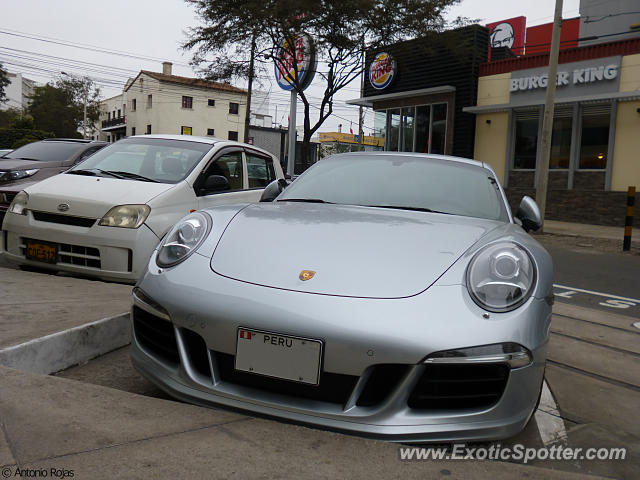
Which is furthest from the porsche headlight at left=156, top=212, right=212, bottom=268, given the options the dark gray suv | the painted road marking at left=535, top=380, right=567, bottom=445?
the dark gray suv

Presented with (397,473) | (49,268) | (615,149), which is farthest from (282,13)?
(397,473)

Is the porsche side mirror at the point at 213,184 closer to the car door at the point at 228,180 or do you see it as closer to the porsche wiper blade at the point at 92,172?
the car door at the point at 228,180

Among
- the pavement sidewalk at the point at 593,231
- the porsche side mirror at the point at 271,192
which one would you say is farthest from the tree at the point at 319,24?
the porsche side mirror at the point at 271,192

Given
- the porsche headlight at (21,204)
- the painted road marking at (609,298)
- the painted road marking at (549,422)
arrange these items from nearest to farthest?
the painted road marking at (549,422), the porsche headlight at (21,204), the painted road marking at (609,298)

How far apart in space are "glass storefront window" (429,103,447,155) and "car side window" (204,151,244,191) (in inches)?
643

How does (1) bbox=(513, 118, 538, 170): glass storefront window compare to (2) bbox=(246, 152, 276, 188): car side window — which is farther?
(1) bbox=(513, 118, 538, 170): glass storefront window

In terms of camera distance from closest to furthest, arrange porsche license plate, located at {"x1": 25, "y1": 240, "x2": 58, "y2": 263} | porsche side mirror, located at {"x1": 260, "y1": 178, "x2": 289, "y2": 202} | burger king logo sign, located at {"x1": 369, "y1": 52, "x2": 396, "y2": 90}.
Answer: porsche side mirror, located at {"x1": 260, "y1": 178, "x2": 289, "y2": 202}, porsche license plate, located at {"x1": 25, "y1": 240, "x2": 58, "y2": 263}, burger king logo sign, located at {"x1": 369, "y1": 52, "x2": 396, "y2": 90}

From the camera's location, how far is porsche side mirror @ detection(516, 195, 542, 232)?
10.8 feet

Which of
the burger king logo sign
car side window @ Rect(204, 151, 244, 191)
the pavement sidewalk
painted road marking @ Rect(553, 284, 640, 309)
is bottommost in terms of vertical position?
painted road marking @ Rect(553, 284, 640, 309)

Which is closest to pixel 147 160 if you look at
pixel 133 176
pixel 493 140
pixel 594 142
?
pixel 133 176

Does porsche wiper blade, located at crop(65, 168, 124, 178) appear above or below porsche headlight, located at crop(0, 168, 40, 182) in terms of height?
above

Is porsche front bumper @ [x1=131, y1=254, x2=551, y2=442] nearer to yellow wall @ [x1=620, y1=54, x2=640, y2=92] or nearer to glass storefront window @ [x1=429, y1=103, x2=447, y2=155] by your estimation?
yellow wall @ [x1=620, y1=54, x2=640, y2=92]

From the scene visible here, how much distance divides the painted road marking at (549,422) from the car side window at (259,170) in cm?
429

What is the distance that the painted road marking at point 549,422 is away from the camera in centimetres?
229
